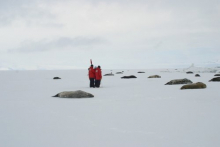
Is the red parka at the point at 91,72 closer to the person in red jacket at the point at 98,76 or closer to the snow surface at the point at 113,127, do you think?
the person in red jacket at the point at 98,76

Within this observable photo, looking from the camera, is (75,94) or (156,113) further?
(75,94)

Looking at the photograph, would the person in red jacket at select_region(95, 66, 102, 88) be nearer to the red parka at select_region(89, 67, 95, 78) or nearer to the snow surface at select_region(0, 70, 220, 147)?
the red parka at select_region(89, 67, 95, 78)

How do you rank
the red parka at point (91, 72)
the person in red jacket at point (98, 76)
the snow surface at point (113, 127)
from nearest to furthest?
1. the snow surface at point (113, 127)
2. the person in red jacket at point (98, 76)
3. the red parka at point (91, 72)

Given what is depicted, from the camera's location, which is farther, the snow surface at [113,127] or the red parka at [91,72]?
the red parka at [91,72]

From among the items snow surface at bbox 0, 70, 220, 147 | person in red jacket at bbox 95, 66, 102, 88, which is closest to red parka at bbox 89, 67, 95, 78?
person in red jacket at bbox 95, 66, 102, 88

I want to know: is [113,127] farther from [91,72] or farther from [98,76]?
[91,72]

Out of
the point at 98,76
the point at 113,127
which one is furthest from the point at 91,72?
the point at 113,127

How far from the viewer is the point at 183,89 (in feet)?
39.9

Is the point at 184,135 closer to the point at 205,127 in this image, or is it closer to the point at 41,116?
the point at 205,127

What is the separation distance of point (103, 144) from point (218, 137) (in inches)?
77.6

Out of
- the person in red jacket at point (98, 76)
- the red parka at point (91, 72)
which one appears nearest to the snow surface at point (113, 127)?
the person in red jacket at point (98, 76)

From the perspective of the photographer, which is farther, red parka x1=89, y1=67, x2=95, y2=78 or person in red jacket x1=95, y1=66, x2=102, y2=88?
red parka x1=89, y1=67, x2=95, y2=78

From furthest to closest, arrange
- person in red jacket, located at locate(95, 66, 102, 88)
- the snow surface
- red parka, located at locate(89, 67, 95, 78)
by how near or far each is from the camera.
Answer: red parka, located at locate(89, 67, 95, 78), person in red jacket, located at locate(95, 66, 102, 88), the snow surface

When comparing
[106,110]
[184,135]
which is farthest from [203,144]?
[106,110]
